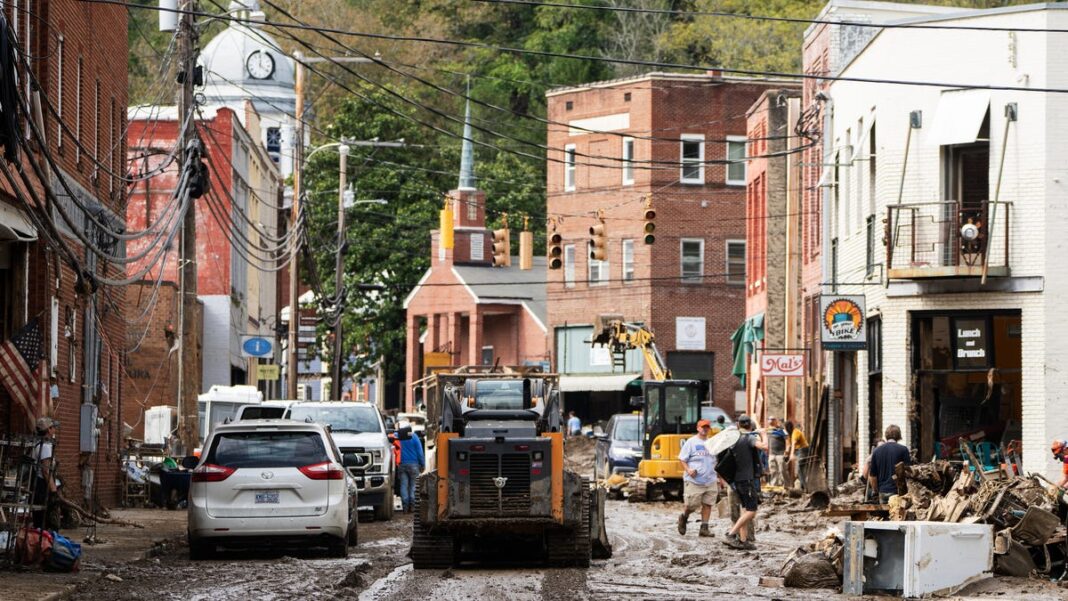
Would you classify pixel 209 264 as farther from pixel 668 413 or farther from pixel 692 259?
pixel 692 259

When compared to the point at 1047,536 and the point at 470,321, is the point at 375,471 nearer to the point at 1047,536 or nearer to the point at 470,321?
the point at 1047,536

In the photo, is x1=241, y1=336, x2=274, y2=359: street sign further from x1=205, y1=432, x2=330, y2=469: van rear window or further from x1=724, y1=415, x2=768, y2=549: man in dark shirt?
x1=205, y1=432, x2=330, y2=469: van rear window

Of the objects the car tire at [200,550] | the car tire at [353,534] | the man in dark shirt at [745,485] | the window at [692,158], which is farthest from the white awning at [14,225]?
the window at [692,158]

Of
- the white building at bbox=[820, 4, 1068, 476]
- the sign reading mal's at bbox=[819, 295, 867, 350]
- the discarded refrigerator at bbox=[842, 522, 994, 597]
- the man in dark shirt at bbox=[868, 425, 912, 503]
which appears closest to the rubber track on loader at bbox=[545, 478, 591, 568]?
the discarded refrigerator at bbox=[842, 522, 994, 597]

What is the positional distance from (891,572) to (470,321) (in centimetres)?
6161

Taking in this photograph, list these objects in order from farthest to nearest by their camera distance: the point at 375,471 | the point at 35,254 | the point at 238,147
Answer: the point at 238,147, the point at 375,471, the point at 35,254

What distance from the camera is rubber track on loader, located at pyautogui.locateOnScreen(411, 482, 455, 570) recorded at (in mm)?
21453

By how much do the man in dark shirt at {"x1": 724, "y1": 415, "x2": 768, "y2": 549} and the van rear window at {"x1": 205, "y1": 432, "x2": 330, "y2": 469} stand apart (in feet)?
19.0

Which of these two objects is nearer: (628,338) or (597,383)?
(628,338)

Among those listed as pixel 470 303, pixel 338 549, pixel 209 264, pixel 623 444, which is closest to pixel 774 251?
pixel 623 444

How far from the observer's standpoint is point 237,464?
72.4 feet

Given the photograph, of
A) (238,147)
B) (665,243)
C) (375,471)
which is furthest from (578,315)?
(375,471)

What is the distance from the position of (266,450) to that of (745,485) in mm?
6715

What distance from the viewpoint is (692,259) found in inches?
2753
